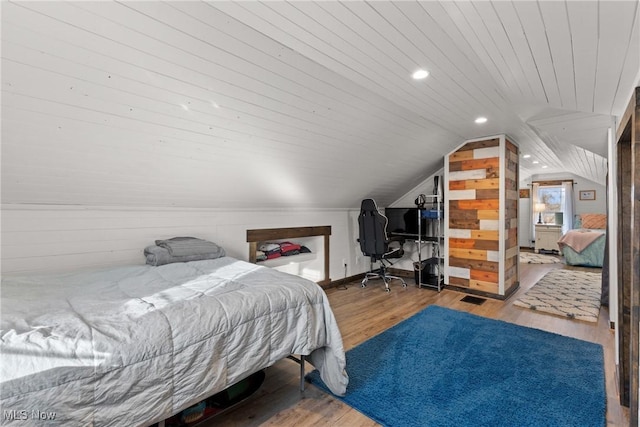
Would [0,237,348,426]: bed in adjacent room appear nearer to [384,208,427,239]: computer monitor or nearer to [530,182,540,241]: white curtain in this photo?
[384,208,427,239]: computer monitor

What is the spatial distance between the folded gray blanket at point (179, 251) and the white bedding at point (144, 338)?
30 cm

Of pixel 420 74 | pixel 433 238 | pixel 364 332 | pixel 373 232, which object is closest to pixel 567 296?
pixel 433 238

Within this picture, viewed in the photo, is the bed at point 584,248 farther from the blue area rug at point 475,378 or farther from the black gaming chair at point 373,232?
the blue area rug at point 475,378

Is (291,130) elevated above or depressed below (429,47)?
below

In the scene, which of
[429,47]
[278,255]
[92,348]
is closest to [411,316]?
[278,255]

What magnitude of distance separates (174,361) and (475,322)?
300cm

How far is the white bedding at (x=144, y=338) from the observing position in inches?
39.0

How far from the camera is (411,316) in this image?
3330 millimetres

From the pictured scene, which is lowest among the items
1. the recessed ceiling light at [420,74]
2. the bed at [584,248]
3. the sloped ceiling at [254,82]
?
the bed at [584,248]

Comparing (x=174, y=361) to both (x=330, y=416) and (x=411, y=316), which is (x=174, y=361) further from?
(x=411, y=316)

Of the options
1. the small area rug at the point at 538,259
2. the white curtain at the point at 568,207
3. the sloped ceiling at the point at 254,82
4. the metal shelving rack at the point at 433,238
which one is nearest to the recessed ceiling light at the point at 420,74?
the sloped ceiling at the point at 254,82

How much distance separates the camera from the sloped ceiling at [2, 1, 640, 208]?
1.39 m

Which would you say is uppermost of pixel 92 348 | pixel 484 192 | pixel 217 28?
pixel 217 28

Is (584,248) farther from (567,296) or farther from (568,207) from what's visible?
(567,296)
